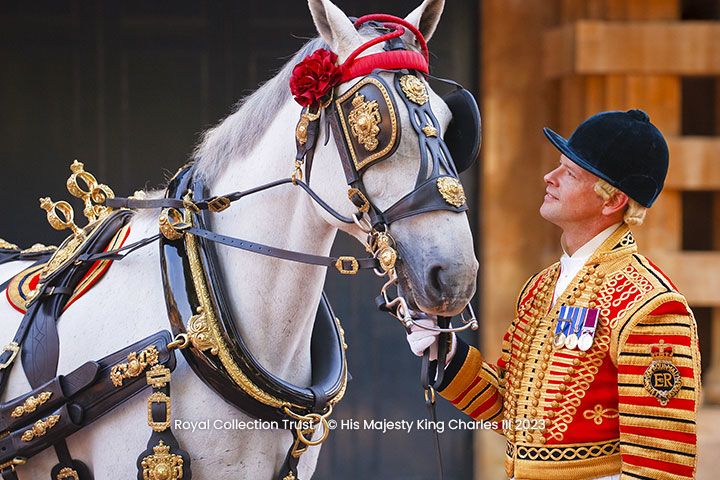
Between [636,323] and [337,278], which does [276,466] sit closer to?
[636,323]

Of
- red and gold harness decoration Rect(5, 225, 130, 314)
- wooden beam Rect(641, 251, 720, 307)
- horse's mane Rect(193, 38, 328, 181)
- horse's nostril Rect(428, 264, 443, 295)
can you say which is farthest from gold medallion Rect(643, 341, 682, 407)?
wooden beam Rect(641, 251, 720, 307)

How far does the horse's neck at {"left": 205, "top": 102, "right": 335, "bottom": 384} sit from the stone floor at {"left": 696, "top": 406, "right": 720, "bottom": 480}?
8.07ft

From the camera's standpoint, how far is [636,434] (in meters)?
1.73

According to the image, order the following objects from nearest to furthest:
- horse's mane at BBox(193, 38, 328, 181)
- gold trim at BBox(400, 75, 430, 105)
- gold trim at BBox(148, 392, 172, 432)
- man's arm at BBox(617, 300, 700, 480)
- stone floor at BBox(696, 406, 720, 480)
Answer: man's arm at BBox(617, 300, 700, 480)
gold trim at BBox(400, 75, 430, 105)
gold trim at BBox(148, 392, 172, 432)
horse's mane at BBox(193, 38, 328, 181)
stone floor at BBox(696, 406, 720, 480)

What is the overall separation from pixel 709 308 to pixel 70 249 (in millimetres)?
2968

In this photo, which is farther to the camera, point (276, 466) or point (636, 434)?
point (276, 466)

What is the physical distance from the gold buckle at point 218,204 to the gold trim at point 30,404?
1.67 feet

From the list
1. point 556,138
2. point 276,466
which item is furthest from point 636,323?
point 276,466

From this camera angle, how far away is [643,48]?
393 centimetres

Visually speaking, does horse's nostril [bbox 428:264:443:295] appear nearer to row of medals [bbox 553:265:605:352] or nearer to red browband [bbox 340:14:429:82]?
row of medals [bbox 553:265:605:352]

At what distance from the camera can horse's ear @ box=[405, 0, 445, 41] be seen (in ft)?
6.44

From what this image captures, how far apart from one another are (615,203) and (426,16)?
1.82 ft

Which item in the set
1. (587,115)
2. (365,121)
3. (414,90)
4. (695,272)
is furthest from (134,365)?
(695,272)

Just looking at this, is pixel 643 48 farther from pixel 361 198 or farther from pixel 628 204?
pixel 361 198
